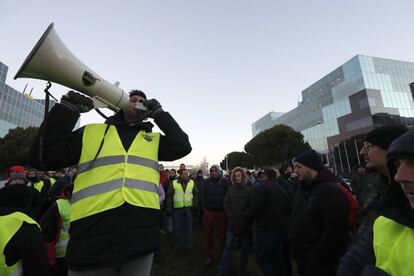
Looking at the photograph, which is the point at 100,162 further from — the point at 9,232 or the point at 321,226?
the point at 321,226

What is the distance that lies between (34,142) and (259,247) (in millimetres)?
3477

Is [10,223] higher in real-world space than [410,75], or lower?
lower

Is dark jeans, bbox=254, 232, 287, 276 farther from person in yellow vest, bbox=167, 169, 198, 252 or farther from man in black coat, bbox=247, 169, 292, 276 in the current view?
person in yellow vest, bbox=167, 169, 198, 252

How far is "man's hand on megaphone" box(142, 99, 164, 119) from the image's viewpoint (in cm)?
202

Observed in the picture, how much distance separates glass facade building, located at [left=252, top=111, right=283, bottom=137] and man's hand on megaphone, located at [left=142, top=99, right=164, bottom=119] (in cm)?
6779

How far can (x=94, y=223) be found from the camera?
1491 mm

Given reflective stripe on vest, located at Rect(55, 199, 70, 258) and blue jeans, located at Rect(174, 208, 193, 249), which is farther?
blue jeans, located at Rect(174, 208, 193, 249)

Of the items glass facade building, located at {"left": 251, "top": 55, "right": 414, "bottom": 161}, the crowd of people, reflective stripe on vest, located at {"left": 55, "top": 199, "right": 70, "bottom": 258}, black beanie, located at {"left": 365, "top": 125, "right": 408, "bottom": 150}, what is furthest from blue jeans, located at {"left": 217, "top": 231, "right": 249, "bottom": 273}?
glass facade building, located at {"left": 251, "top": 55, "right": 414, "bottom": 161}

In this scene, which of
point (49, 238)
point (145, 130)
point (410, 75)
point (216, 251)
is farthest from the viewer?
point (410, 75)

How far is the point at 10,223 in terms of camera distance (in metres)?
1.71

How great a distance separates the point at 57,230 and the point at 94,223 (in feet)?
6.04

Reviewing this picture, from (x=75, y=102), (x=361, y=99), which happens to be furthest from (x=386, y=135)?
(x=361, y=99)

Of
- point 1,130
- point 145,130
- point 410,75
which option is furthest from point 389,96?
point 1,130

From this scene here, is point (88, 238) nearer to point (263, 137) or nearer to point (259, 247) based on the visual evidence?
point (259, 247)
